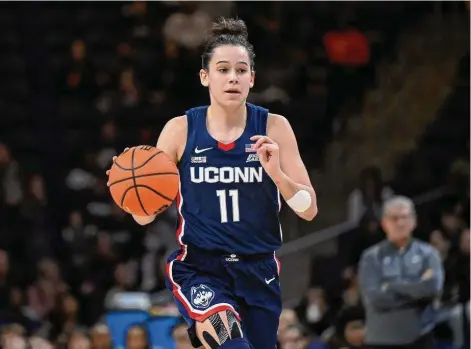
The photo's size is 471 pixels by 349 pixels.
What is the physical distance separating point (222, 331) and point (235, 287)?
0.28m

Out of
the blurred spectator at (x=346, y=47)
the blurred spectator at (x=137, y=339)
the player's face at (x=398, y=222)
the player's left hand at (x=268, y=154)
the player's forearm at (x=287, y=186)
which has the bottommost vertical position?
the blurred spectator at (x=137, y=339)

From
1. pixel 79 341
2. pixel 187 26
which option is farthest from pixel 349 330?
pixel 187 26

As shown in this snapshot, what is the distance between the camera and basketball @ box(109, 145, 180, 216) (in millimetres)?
5504

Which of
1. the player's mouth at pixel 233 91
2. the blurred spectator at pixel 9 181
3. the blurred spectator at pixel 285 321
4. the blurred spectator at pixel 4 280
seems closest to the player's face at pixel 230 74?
the player's mouth at pixel 233 91

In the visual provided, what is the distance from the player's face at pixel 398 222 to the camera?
28.5ft

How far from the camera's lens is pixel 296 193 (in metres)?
5.52

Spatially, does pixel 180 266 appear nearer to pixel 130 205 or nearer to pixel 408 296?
pixel 130 205

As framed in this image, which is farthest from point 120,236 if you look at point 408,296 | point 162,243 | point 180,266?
point 180,266

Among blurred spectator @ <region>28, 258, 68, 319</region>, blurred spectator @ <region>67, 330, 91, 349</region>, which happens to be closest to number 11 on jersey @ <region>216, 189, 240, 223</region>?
blurred spectator @ <region>67, 330, 91, 349</region>

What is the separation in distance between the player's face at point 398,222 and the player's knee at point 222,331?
3.47 metres

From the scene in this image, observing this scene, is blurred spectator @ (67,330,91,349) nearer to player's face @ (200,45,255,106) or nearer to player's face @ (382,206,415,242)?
player's face @ (382,206,415,242)

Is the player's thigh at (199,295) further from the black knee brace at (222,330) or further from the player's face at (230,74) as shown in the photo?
the player's face at (230,74)

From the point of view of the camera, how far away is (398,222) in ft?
28.7

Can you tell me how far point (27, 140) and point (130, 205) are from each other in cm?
787
